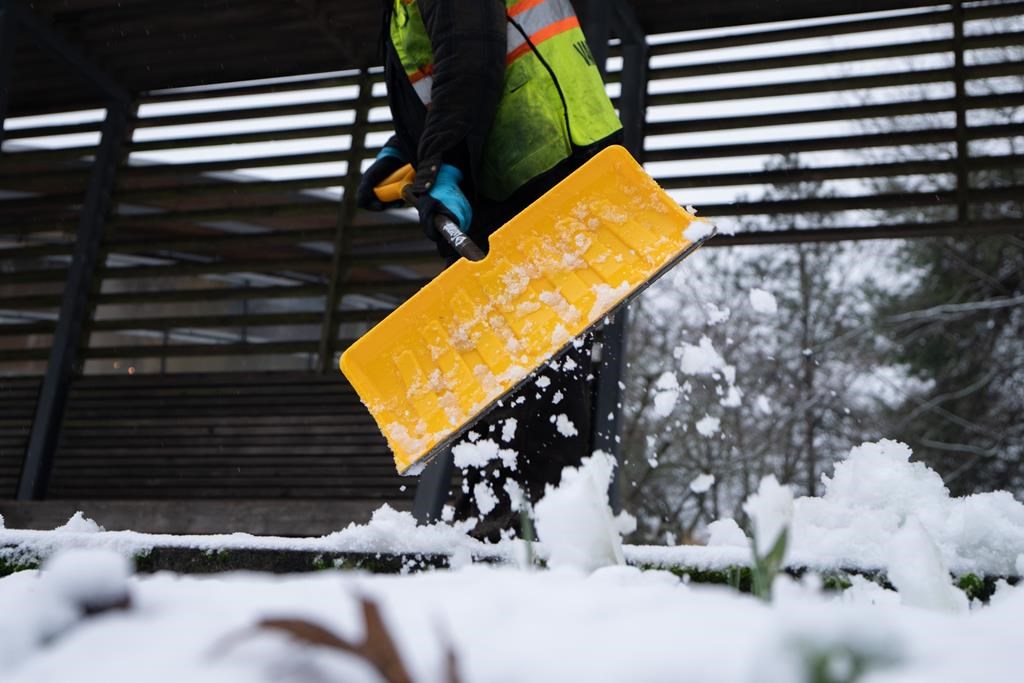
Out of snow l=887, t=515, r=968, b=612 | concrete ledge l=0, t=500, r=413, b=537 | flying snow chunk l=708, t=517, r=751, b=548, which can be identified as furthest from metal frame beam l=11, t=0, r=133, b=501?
snow l=887, t=515, r=968, b=612

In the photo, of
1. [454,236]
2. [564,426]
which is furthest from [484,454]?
[454,236]

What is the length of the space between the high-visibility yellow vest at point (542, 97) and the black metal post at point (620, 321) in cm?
136

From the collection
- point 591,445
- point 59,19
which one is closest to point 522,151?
point 591,445

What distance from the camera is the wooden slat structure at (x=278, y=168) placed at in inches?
191

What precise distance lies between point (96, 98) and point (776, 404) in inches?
463

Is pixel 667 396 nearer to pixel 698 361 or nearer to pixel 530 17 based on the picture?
pixel 698 361

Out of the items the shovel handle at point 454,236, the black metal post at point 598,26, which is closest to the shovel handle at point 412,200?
the shovel handle at point 454,236

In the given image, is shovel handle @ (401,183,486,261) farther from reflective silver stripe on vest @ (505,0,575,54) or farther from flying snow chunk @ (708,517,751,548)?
flying snow chunk @ (708,517,751,548)

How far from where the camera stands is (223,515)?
466 centimetres

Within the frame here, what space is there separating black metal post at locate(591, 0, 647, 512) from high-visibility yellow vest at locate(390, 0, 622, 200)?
136 cm

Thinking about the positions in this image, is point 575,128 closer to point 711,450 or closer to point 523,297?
point 523,297

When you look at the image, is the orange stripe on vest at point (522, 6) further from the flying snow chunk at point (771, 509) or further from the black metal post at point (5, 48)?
the black metal post at point (5, 48)

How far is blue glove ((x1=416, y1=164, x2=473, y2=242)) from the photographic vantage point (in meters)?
2.68

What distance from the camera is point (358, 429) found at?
5.12 m
